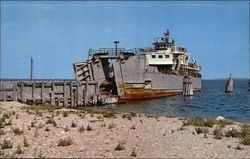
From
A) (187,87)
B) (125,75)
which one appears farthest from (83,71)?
(187,87)

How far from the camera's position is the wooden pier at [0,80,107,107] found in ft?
103

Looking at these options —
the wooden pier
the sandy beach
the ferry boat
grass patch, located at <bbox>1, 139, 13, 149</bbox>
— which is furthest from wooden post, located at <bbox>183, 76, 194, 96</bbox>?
grass patch, located at <bbox>1, 139, 13, 149</bbox>

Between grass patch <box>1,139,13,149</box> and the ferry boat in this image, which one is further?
the ferry boat

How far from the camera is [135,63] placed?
4691 centimetres

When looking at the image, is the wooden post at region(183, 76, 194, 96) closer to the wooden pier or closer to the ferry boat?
the ferry boat

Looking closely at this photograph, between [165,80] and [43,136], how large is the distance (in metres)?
42.0

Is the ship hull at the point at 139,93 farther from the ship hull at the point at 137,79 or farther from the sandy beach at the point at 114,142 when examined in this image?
the sandy beach at the point at 114,142

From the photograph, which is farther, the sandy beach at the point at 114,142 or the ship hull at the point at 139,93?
the ship hull at the point at 139,93

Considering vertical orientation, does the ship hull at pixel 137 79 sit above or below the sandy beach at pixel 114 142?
above

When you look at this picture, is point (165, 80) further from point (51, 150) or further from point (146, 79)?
point (51, 150)

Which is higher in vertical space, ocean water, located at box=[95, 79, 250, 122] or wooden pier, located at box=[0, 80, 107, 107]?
wooden pier, located at box=[0, 80, 107, 107]

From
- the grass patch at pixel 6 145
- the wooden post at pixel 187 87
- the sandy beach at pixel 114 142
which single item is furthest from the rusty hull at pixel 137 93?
the grass patch at pixel 6 145

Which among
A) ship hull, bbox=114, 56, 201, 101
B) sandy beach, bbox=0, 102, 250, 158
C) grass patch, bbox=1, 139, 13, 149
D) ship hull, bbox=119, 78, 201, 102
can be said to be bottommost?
sandy beach, bbox=0, 102, 250, 158

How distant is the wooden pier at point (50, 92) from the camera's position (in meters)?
31.5
